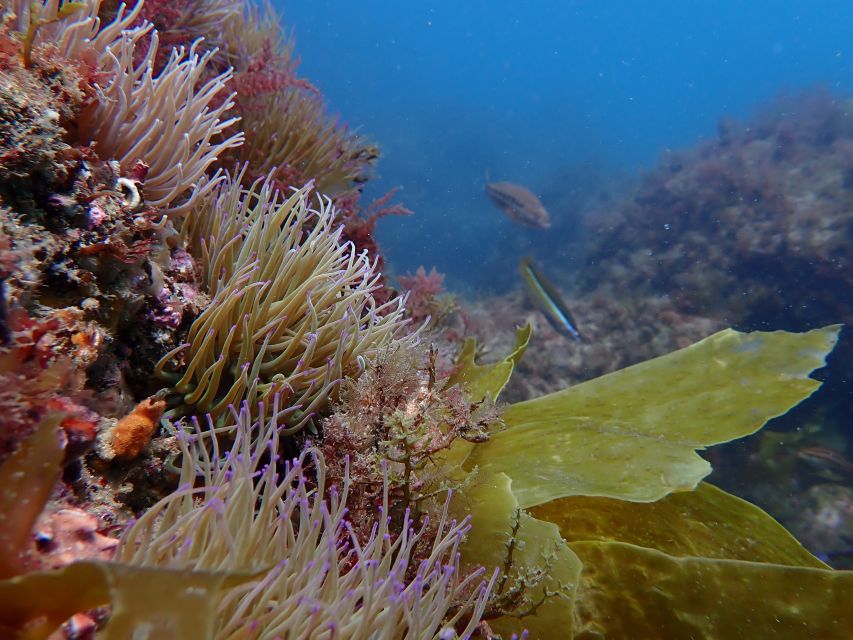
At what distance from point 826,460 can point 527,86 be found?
73.7 meters

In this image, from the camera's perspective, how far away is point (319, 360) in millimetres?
2227

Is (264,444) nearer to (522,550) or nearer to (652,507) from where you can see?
(522,550)

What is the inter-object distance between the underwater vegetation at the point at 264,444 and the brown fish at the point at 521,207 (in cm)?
849

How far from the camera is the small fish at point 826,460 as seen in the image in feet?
25.2

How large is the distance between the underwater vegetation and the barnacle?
14 millimetres

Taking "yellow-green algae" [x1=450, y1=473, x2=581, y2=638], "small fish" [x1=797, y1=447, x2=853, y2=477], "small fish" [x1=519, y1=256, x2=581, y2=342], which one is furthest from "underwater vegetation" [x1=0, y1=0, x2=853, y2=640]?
"small fish" [x1=797, y1=447, x2=853, y2=477]

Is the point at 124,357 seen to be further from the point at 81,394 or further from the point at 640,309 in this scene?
the point at 640,309

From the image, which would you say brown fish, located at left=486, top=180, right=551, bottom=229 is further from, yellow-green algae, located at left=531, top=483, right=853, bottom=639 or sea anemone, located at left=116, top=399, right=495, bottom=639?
sea anemone, located at left=116, top=399, right=495, bottom=639

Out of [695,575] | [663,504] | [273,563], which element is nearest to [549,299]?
[663,504]

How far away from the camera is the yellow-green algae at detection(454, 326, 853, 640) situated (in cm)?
193

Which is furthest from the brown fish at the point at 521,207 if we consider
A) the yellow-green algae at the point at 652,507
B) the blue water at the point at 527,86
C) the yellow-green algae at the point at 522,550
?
the yellow-green algae at the point at 522,550

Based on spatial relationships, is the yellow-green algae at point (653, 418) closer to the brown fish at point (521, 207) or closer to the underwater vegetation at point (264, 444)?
the underwater vegetation at point (264, 444)

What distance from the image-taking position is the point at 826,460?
26.2ft

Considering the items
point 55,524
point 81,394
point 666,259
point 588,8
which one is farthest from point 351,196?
point 588,8
